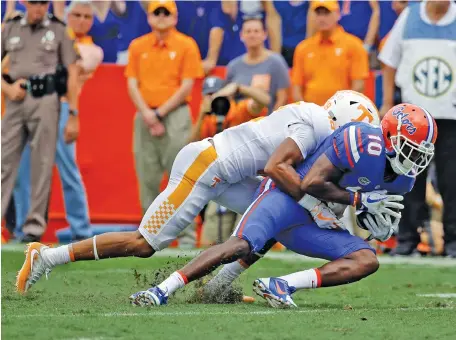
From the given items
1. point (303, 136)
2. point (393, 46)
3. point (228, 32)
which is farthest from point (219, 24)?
point (303, 136)

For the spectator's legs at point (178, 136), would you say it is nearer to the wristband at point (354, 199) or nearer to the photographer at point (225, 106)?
the photographer at point (225, 106)

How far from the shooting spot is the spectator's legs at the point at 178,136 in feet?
36.7

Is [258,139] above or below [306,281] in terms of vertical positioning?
above

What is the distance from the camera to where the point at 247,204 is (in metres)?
7.42

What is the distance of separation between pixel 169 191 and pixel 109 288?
1.21 meters

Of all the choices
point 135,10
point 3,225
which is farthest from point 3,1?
point 3,225

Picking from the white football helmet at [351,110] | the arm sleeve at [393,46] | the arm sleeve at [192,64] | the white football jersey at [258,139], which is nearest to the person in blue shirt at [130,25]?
the arm sleeve at [192,64]

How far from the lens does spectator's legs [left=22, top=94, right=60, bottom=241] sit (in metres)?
11.2

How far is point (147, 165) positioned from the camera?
1131cm

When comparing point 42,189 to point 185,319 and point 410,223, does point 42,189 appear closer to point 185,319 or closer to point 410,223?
point 410,223

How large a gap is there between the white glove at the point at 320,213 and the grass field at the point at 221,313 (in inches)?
19.4

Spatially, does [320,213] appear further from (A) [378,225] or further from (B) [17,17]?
(B) [17,17]

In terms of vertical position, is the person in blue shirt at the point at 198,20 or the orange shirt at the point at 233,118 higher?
the person in blue shirt at the point at 198,20

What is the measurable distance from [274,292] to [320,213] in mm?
577
